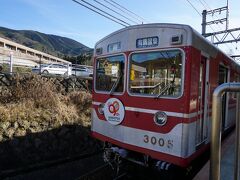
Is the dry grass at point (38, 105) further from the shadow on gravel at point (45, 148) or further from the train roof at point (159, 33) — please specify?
the train roof at point (159, 33)

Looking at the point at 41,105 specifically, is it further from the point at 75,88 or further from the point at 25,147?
the point at 75,88

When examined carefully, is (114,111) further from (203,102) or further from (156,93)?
(203,102)

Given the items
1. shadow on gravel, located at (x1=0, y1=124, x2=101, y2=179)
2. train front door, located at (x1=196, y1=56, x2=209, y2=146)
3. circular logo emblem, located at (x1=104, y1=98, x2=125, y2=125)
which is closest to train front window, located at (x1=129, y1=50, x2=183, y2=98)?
circular logo emblem, located at (x1=104, y1=98, x2=125, y2=125)

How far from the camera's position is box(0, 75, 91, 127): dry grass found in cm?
921

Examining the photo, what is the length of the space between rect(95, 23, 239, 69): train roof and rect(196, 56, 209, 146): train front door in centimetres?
32

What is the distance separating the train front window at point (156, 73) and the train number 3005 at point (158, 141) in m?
0.80

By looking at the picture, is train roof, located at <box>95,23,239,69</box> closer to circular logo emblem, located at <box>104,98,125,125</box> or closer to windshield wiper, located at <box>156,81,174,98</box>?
windshield wiper, located at <box>156,81,174,98</box>

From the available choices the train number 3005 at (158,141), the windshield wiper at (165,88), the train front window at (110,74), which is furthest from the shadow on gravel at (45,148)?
the windshield wiper at (165,88)

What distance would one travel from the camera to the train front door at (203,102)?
5734 mm

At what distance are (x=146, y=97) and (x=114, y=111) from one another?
38.0 inches

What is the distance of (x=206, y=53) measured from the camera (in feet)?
19.3

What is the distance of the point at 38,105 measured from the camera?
10.4m

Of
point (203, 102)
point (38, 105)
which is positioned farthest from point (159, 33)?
point (38, 105)

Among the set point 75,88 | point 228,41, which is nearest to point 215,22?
point 228,41
